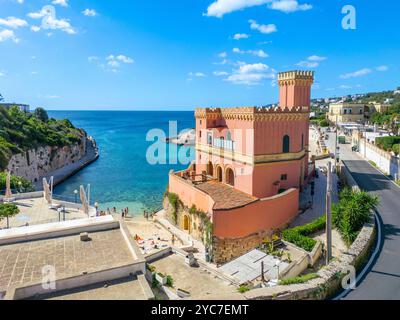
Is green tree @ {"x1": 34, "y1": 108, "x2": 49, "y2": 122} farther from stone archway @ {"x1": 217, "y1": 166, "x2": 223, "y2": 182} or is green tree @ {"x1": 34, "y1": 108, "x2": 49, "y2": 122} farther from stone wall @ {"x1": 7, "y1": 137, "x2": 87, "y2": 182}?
stone archway @ {"x1": 217, "y1": 166, "x2": 223, "y2": 182}

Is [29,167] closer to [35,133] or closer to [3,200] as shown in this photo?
[35,133]

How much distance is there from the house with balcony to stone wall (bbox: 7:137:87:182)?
2229cm

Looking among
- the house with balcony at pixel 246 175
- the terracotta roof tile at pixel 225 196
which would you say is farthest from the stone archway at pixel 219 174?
the terracotta roof tile at pixel 225 196

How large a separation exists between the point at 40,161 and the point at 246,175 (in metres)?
35.1

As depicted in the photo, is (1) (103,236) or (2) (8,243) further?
(1) (103,236)

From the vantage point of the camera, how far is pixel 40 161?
45.2m

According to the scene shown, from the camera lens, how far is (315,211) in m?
21.7

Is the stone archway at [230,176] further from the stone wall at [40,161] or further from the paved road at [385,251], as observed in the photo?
the stone wall at [40,161]

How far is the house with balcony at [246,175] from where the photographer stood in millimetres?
19016

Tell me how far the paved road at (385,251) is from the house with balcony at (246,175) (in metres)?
5.44

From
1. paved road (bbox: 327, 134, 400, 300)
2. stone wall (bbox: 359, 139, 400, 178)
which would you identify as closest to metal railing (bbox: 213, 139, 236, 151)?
paved road (bbox: 327, 134, 400, 300)

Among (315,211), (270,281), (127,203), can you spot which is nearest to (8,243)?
(270,281)
